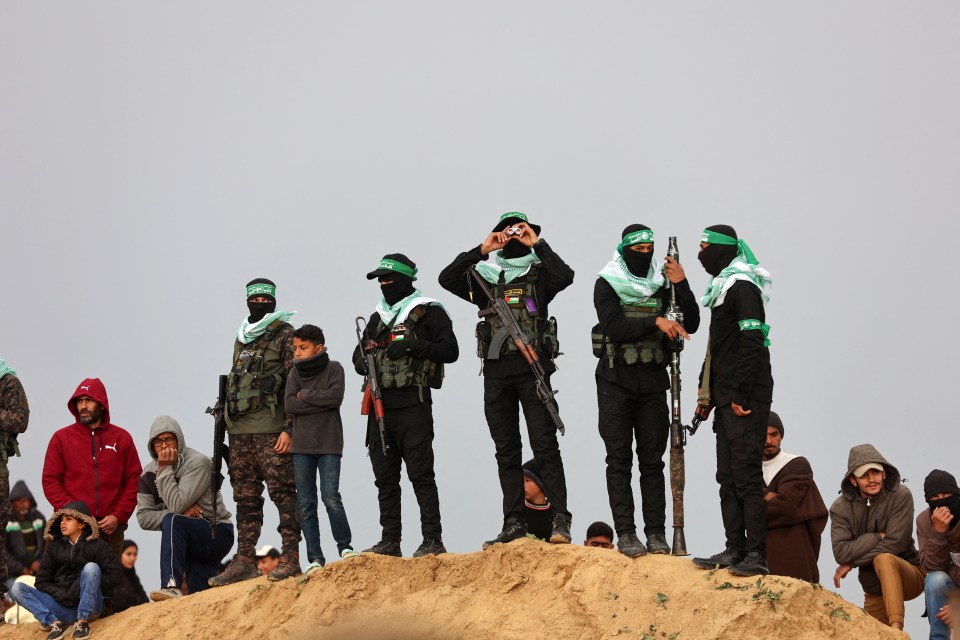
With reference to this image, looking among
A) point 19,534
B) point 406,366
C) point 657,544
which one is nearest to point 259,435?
point 406,366

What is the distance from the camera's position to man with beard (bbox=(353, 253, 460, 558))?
11.0m

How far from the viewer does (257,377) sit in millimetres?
11555

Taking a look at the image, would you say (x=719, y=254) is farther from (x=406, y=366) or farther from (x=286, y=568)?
(x=286, y=568)

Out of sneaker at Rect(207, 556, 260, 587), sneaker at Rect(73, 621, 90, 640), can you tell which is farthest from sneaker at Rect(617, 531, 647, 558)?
sneaker at Rect(73, 621, 90, 640)

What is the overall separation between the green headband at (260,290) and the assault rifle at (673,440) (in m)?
4.12

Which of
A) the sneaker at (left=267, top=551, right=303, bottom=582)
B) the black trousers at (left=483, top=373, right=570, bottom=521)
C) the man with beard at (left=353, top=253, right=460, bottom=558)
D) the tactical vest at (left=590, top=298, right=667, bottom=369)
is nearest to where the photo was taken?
the tactical vest at (left=590, top=298, right=667, bottom=369)

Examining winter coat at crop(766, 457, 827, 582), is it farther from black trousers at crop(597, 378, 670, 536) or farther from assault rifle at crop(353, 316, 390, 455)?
assault rifle at crop(353, 316, 390, 455)

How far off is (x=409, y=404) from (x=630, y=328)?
2318 mm

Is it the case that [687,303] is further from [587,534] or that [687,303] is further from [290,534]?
[290,534]

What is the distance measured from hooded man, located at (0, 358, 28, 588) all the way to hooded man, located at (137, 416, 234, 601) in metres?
1.44

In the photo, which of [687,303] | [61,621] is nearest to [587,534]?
[687,303]

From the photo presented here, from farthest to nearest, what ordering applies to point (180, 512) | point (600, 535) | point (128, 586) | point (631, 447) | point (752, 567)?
point (128, 586) < point (600, 535) < point (180, 512) < point (631, 447) < point (752, 567)

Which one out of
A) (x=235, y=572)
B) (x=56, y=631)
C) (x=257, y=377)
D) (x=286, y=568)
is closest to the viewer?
(x=286, y=568)

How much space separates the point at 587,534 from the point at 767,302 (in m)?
3.76
